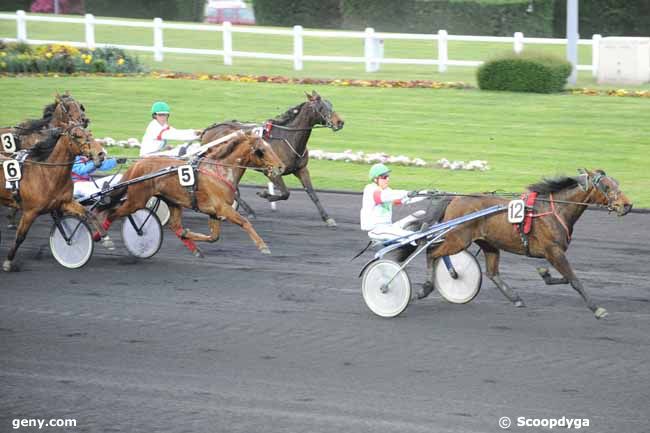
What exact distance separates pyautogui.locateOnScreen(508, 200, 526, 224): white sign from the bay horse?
7 centimetres

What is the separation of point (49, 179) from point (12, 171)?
382mm

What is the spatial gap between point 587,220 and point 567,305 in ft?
13.2

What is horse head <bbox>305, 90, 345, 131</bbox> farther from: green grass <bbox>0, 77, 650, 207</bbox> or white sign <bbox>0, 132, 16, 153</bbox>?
white sign <bbox>0, 132, 16, 153</bbox>

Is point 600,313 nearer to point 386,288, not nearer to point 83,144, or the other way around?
point 386,288

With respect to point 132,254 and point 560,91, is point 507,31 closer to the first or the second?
point 560,91

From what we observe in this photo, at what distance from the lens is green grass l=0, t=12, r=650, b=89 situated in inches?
1009

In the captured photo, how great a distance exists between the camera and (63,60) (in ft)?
82.9

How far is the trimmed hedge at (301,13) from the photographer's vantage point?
117ft

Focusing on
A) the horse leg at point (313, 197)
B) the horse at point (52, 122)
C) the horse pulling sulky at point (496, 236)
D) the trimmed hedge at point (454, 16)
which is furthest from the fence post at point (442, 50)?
the horse pulling sulky at point (496, 236)

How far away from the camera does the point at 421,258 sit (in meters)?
11.9

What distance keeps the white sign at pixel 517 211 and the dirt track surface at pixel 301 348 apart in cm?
85

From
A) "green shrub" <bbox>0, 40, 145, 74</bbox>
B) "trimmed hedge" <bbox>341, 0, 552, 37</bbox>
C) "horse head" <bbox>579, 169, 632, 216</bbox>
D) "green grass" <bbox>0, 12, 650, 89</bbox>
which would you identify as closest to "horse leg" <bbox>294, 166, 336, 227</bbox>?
"horse head" <bbox>579, 169, 632, 216</bbox>

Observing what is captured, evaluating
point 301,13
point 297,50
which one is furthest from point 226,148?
point 301,13

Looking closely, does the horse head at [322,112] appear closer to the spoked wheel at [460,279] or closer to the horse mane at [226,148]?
the horse mane at [226,148]
